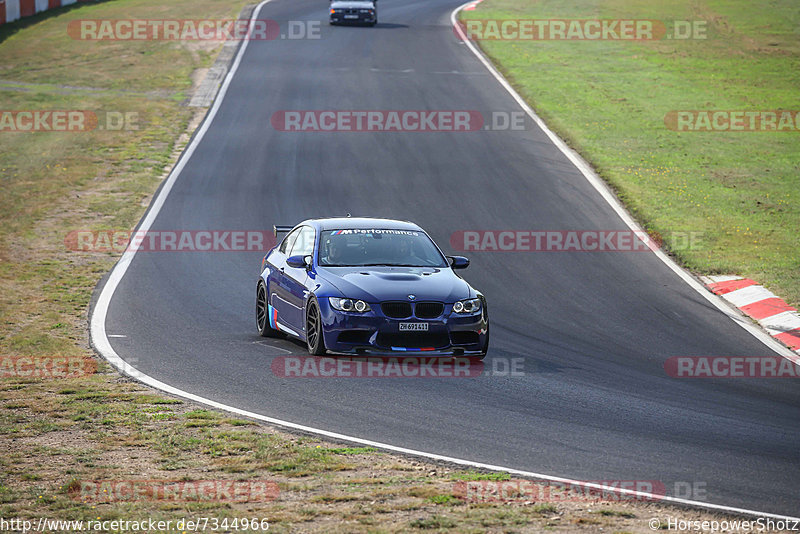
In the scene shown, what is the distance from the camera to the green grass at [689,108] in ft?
68.3

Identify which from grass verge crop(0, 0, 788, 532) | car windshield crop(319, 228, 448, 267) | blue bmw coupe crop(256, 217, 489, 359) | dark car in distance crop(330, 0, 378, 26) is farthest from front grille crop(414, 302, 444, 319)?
dark car in distance crop(330, 0, 378, 26)

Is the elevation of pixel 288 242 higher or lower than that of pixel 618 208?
higher

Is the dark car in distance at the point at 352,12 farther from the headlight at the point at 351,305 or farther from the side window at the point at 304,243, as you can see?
the headlight at the point at 351,305

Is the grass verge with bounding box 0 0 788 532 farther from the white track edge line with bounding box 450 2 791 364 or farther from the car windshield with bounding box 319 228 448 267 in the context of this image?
the white track edge line with bounding box 450 2 791 364

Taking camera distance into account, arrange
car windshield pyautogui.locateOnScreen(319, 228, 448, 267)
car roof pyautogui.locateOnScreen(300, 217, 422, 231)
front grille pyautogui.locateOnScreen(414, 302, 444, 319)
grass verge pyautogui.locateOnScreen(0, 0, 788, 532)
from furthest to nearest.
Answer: car roof pyautogui.locateOnScreen(300, 217, 422, 231)
car windshield pyautogui.locateOnScreen(319, 228, 448, 267)
front grille pyautogui.locateOnScreen(414, 302, 444, 319)
grass verge pyautogui.locateOnScreen(0, 0, 788, 532)

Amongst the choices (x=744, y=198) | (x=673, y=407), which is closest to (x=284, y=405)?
→ (x=673, y=407)

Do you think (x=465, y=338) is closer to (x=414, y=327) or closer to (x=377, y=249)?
(x=414, y=327)

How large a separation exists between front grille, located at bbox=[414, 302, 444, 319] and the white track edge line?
5.06 metres

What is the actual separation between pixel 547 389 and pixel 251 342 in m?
4.25

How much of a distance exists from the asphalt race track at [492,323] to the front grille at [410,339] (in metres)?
0.56

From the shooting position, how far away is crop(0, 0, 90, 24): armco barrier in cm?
4521

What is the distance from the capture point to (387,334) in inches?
455

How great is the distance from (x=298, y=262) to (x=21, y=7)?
130 ft

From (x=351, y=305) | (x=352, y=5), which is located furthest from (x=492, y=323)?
(x=352, y=5)
